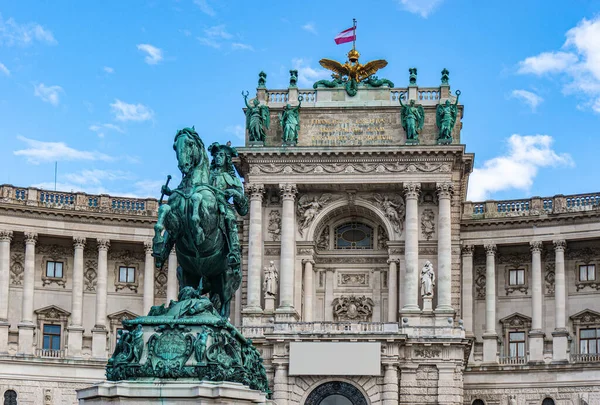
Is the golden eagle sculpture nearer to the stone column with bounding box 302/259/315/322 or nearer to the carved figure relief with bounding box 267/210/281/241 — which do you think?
the carved figure relief with bounding box 267/210/281/241

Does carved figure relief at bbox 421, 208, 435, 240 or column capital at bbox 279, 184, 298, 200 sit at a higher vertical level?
column capital at bbox 279, 184, 298, 200

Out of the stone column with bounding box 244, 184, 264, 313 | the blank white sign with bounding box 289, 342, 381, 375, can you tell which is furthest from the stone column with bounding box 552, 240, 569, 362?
the stone column with bounding box 244, 184, 264, 313

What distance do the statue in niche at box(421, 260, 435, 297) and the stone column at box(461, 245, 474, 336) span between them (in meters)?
6.15

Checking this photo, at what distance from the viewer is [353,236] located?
65812 millimetres

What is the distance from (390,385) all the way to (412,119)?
14.0 m

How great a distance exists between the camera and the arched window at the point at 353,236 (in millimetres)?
65562

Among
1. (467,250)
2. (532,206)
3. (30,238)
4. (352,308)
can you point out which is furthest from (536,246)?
(30,238)

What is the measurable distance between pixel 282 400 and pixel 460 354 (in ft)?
28.8

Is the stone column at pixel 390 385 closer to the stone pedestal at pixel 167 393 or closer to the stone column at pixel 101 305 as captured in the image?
the stone column at pixel 101 305

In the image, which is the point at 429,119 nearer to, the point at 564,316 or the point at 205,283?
the point at 564,316

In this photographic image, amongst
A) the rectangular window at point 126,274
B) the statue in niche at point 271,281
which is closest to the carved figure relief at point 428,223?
the statue in niche at point 271,281

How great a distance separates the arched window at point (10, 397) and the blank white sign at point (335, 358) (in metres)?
15.1

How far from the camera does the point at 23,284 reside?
65.1m

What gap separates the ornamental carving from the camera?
212ft
